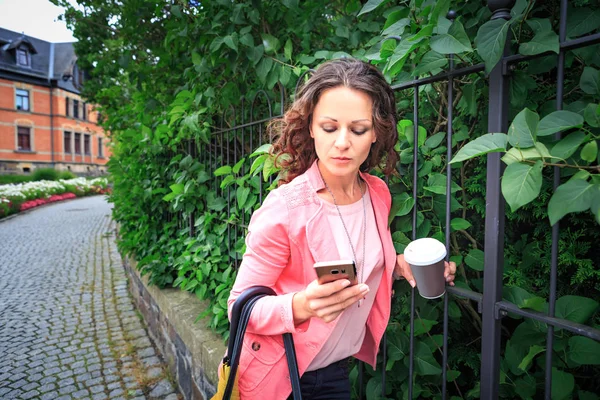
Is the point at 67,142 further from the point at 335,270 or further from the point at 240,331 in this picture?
the point at 335,270

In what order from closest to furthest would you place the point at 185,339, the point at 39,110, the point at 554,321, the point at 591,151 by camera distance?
1. the point at 591,151
2. the point at 554,321
3. the point at 185,339
4. the point at 39,110

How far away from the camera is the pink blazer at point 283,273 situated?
3.91 ft

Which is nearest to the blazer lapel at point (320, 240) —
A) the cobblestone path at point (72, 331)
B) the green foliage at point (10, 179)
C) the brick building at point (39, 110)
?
the cobblestone path at point (72, 331)

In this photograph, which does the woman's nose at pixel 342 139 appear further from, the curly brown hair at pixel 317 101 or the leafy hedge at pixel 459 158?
the leafy hedge at pixel 459 158

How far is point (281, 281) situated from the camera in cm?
131

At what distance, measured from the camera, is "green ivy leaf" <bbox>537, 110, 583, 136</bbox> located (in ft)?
2.83

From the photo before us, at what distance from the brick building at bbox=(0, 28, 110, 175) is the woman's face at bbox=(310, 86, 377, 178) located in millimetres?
37278

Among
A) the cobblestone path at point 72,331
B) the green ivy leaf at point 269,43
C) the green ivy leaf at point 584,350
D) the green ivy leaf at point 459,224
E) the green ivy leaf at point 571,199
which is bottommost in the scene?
the cobblestone path at point 72,331

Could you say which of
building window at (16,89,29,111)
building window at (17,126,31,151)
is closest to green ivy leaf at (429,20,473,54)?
building window at (17,126,31,151)

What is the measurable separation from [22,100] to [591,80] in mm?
43054

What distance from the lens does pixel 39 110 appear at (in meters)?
35.5

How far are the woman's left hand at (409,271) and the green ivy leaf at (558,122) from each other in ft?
1.90

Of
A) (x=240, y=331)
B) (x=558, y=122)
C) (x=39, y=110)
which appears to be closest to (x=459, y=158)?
(x=558, y=122)

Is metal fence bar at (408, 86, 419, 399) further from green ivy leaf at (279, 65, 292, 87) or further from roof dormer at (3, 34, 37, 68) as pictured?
roof dormer at (3, 34, 37, 68)
